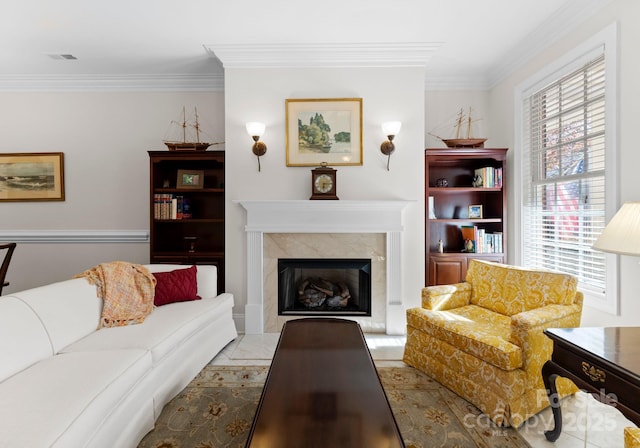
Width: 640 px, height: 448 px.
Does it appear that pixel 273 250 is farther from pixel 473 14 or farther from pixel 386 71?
pixel 473 14

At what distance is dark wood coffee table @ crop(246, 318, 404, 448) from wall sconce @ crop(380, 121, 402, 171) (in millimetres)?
1928

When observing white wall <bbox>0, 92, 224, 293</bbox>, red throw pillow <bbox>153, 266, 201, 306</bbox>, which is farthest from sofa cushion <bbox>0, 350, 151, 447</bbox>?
white wall <bbox>0, 92, 224, 293</bbox>

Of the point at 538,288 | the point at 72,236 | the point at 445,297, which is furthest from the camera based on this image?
the point at 72,236

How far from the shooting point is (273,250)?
3.24 metres

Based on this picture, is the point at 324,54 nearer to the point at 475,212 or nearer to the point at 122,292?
the point at 475,212

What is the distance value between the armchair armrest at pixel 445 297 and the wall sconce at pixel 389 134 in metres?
1.36

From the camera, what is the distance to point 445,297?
256 cm

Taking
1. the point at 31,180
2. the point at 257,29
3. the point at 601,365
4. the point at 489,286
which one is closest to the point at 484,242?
the point at 489,286

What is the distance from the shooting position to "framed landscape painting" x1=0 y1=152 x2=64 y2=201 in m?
3.77

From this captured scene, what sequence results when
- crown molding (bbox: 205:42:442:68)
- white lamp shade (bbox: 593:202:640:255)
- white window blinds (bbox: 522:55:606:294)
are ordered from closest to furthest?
1. white lamp shade (bbox: 593:202:640:255)
2. white window blinds (bbox: 522:55:606:294)
3. crown molding (bbox: 205:42:442:68)

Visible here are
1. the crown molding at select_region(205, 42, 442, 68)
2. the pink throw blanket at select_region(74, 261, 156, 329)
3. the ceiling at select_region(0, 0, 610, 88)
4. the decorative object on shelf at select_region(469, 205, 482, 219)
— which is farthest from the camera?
the decorative object on shelf at select_region(469, 205, 482, 219)

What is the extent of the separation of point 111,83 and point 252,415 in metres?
3.89

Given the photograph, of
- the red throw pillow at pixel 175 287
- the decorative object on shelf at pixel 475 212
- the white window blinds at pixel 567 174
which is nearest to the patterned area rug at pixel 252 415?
the red throw pillow at pixel 175 287

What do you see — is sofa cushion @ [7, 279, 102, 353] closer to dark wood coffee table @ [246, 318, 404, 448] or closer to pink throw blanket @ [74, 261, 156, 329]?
pink throw blanket @ [74, 261, 156, 329]
